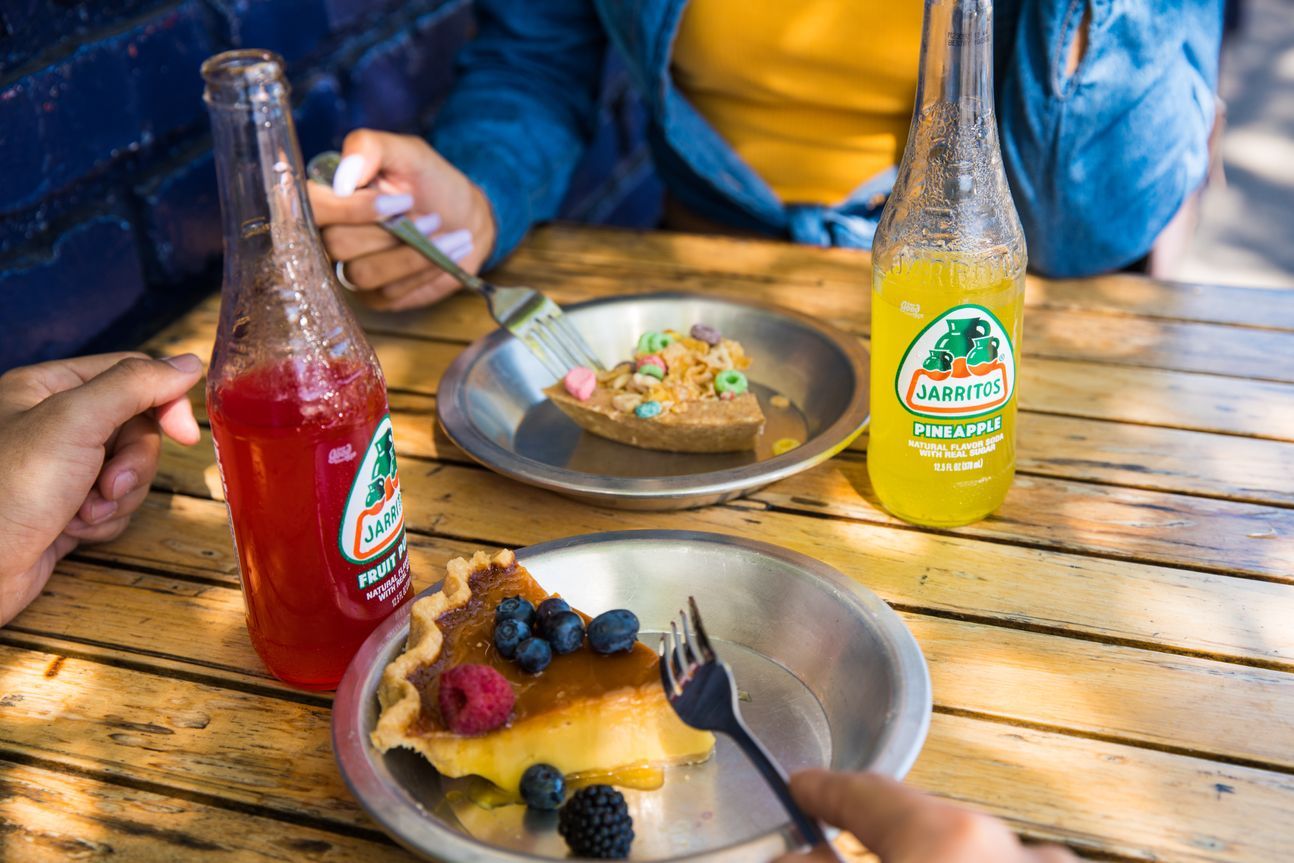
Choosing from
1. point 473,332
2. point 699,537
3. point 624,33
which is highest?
point 624,33

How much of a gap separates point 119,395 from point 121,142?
0.63 meters

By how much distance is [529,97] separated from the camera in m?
1.82

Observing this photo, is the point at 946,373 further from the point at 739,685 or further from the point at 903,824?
the point at 903,824

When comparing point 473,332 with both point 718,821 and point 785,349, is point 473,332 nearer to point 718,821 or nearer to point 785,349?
point 785,349

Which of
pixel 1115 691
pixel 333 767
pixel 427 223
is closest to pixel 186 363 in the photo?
pixel 333 767

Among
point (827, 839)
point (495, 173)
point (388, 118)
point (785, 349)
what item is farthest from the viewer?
point (388, 118)

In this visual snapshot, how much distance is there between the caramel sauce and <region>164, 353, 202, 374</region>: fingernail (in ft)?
1.13

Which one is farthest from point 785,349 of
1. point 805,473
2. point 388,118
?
point 388,118

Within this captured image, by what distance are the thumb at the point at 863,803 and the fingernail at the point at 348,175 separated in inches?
36.7

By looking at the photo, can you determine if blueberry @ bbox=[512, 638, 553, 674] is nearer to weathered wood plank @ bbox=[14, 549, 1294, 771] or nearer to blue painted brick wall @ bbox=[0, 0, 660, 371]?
weathered wood plank @ bbox=[14, 549, 1294, 771]

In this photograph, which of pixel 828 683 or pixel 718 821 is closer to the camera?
pixel 718 821

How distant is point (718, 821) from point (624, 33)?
129cm

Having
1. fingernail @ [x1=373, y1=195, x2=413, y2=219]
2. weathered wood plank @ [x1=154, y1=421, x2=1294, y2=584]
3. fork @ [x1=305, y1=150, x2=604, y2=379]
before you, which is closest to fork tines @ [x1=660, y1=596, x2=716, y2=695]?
A: weathered wood plank @ [x1=154, y1=421, x2=1294, y2=584]

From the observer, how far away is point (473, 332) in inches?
57.2
